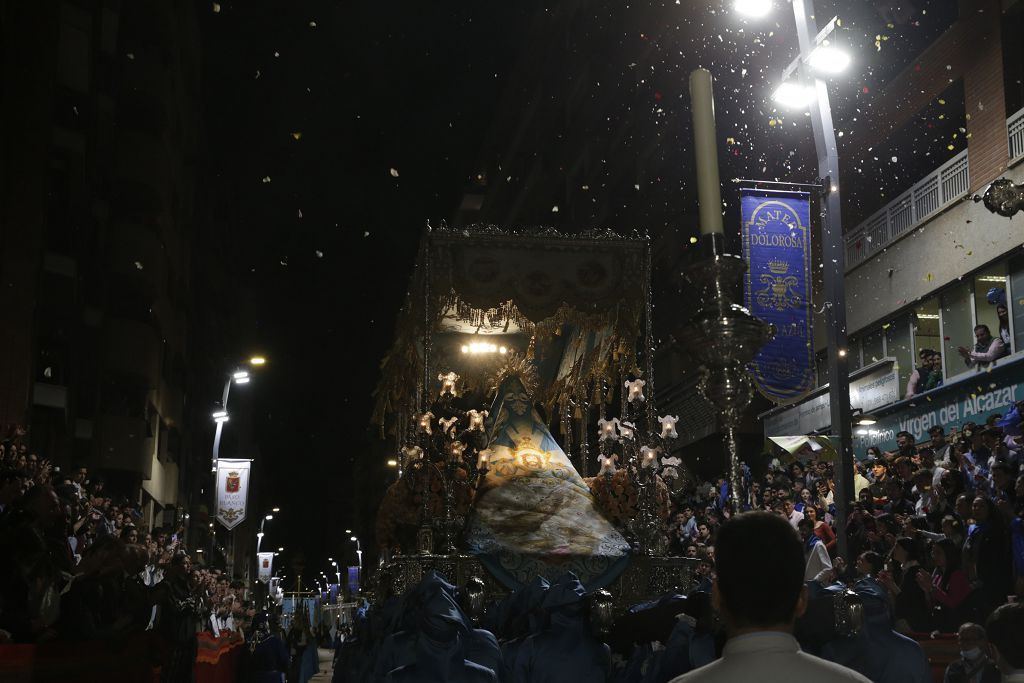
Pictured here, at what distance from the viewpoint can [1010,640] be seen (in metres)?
4.27

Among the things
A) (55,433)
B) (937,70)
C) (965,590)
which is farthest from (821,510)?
(55,433)

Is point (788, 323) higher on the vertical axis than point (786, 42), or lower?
lower

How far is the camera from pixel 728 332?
14.3 feet

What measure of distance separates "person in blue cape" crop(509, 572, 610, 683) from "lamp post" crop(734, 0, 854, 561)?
7.50 metres

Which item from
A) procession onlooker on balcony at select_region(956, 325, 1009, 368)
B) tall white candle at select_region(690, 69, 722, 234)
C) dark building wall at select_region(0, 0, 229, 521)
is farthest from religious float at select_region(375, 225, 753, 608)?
dark building wall at select_region(0, 0, 229, 521)

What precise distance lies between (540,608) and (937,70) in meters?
18.3

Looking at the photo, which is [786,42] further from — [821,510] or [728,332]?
[728,332]

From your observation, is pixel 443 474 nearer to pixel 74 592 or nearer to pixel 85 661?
pixel 74 592

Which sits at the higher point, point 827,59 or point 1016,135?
point 1016,135

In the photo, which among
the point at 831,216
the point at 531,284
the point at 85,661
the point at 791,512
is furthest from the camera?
the point at 791,512

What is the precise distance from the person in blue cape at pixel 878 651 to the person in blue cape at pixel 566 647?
1407mm

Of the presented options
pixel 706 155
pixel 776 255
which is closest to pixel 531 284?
pixel 776 255

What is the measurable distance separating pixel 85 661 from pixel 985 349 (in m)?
15.6

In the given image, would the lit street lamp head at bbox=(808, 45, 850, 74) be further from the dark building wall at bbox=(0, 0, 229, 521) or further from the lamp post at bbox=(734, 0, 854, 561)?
the dark building wall at bbox=(0, 0, 229, 521)
